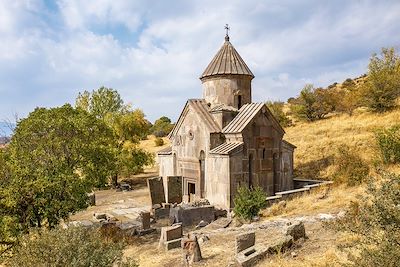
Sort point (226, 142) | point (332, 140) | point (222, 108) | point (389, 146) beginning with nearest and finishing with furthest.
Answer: point (226, 142) < point (222, 108) < point (389, 146) < point (332, 140)

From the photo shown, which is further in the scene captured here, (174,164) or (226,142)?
(174,164)

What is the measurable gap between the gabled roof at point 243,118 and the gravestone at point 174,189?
3780 mm

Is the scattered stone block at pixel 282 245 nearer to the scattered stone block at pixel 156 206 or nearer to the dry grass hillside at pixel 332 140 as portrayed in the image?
the scattered stone block at pixel 156 206

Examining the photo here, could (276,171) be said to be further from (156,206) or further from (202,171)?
(156,206)

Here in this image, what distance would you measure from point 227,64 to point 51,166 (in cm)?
995

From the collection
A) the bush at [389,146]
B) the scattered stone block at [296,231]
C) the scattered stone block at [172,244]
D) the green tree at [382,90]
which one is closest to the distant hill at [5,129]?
the scattered stone block at [172,244]

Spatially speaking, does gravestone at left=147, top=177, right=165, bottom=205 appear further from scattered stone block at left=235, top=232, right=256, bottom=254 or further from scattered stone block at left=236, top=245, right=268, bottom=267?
scattered stone block at left=236, top=245, right=268, bottom=267

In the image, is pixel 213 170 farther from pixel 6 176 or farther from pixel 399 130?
pixel 399 130

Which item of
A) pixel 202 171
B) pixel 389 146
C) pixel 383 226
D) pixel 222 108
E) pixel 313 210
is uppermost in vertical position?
pixel 222 108

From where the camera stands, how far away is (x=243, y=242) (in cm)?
885

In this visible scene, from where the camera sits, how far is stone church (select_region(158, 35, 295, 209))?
15.2 meters

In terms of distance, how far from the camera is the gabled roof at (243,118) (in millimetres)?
15605

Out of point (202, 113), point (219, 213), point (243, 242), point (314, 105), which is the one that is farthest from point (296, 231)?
point (314, 105)

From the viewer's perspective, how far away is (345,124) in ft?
86.5
